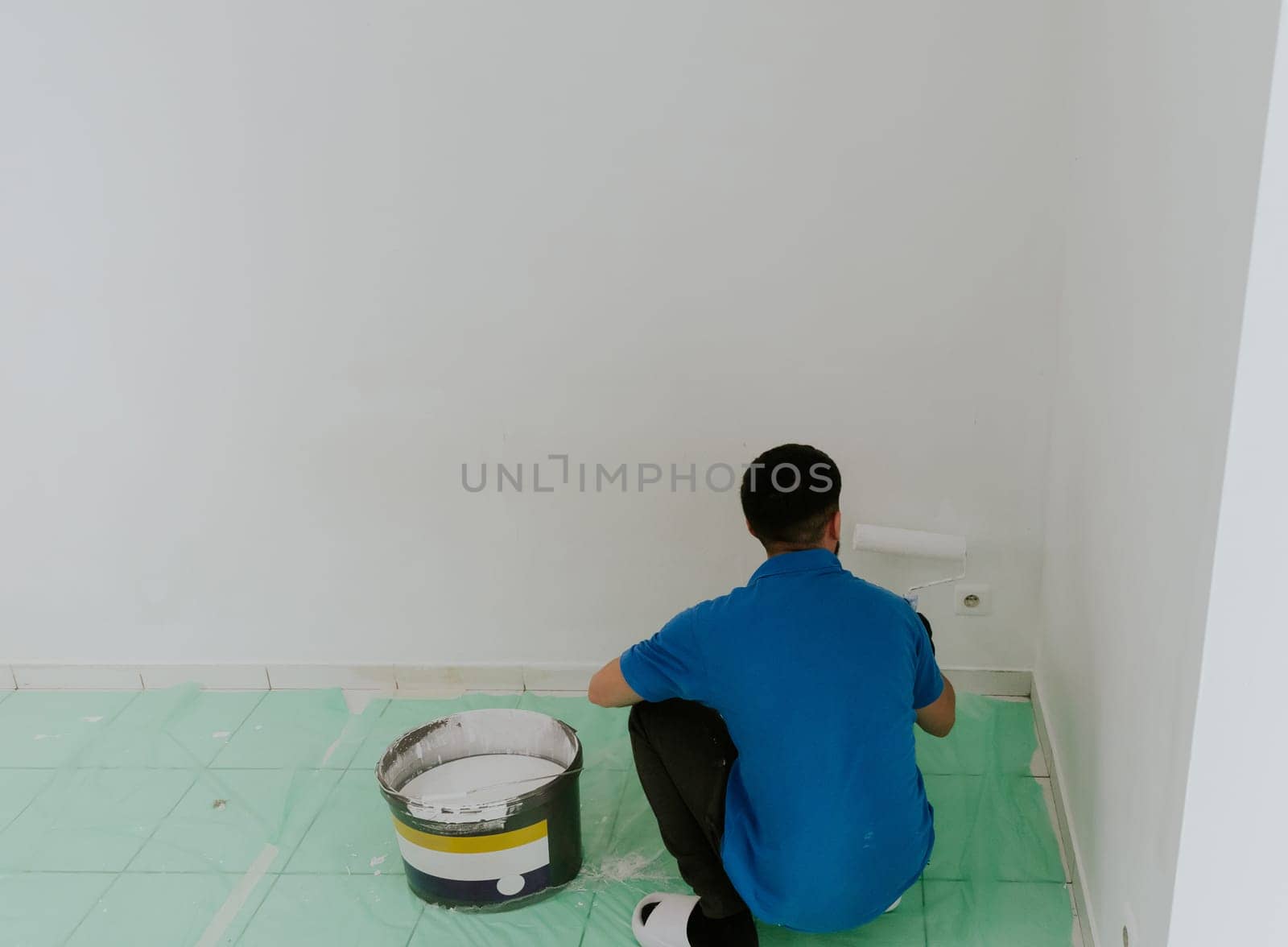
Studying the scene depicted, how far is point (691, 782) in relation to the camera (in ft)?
5.63

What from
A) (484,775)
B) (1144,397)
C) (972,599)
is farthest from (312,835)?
(1144,397)

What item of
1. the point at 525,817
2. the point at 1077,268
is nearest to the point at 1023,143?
the point at 1077,268

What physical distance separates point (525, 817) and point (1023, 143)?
158cm

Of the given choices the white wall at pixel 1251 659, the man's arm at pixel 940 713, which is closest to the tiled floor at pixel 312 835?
the man's arm at pixel 940 713

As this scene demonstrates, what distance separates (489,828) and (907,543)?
1060 mm

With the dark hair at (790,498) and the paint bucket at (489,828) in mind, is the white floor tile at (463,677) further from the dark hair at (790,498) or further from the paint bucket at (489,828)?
the dark hair at (790,498)

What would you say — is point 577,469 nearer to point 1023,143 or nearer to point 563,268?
point 563,268

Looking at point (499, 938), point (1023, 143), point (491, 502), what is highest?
point (1023, 143)

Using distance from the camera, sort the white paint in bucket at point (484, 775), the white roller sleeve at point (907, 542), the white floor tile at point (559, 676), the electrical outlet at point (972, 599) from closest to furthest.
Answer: the white paint in bucket at point (484, 775)
the white roller sleeve at point (907, 542)
the electrical outlet at point (972, 599)
the white floor tile at point (559, 676)

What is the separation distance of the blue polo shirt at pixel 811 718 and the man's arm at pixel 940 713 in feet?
0.32

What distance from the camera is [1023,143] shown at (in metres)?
2.04

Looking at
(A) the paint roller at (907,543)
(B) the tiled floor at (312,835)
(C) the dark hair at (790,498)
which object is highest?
(C) the dark hair at (790,498)

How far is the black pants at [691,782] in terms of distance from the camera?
5.58 ft

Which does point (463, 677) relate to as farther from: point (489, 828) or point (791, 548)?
point (791, 548)
